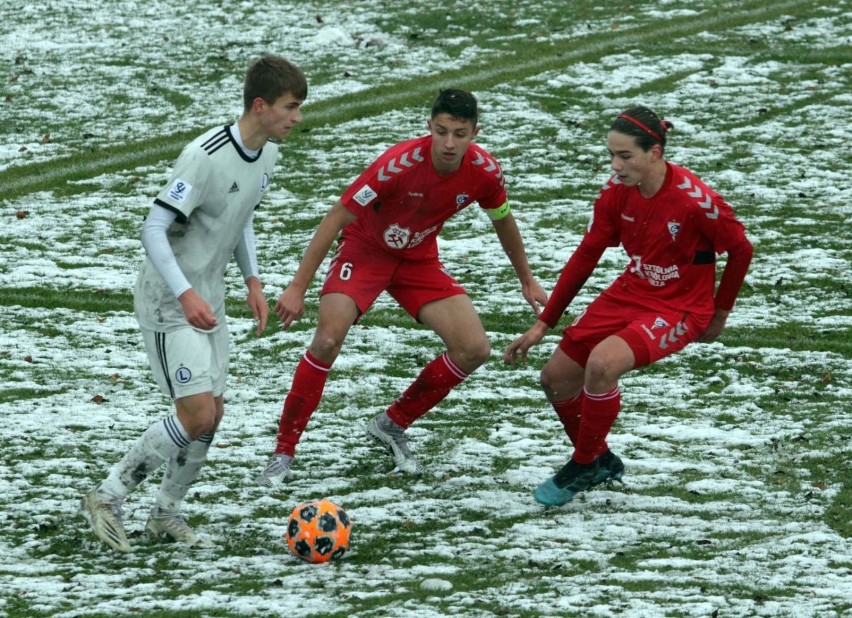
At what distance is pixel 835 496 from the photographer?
252 inches

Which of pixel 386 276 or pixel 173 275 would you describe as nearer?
pixel 173 275

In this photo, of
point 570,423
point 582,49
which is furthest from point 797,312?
point 582,49

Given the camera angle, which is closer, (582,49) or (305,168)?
(305,168)

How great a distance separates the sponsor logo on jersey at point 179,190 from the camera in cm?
563

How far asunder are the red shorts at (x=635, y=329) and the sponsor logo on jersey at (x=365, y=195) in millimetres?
1187

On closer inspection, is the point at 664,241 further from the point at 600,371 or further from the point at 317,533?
the point at 317,533

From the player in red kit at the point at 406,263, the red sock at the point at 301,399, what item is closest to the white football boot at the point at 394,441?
the player in red kit at the point at 406,263

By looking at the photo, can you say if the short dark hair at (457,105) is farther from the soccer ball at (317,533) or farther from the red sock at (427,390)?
the soccer ball at (317,533)

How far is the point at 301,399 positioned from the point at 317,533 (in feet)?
4.44

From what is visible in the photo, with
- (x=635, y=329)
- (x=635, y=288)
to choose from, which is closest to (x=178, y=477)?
(x=635, y=329)

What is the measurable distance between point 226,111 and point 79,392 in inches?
294

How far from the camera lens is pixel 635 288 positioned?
663cm

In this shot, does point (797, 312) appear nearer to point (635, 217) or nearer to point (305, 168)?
point (635, 217)

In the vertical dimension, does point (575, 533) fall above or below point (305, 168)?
below
